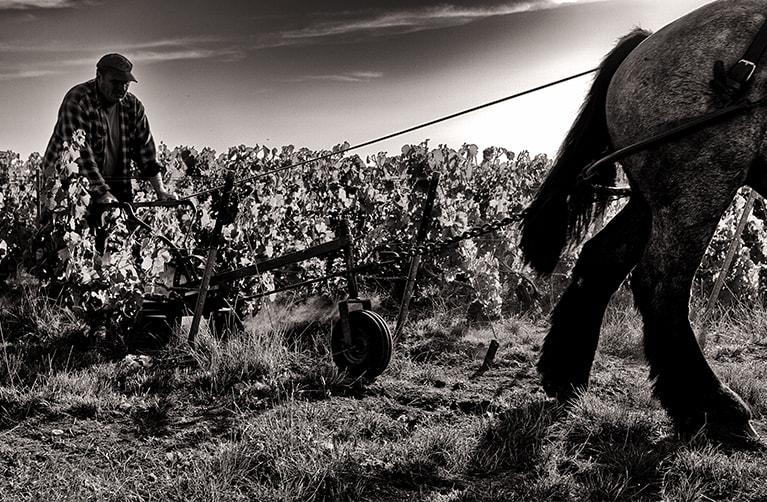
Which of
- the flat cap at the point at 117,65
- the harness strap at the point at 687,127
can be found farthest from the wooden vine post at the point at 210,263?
the harness strap at the point at 687,127

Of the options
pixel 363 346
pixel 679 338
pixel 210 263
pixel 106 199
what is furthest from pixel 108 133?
pixel 679 338

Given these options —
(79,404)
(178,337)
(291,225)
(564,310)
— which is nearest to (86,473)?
(79,404)

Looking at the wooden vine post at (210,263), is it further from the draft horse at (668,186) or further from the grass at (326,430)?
the draft horse at (668,186)

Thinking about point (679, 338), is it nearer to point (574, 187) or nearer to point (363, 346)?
point (574, 187)

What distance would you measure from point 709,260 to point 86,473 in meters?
6.71

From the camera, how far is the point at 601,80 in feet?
13.0

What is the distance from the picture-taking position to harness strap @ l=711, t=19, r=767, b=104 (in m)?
3.17

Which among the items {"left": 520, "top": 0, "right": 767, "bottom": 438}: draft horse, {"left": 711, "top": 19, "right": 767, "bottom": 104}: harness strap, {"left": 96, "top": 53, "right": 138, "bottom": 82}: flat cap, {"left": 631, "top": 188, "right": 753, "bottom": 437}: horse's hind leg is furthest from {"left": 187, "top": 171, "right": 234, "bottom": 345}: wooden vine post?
{"left": 711, "top": 19, "right": 767, "bottom": 104}: harness strap

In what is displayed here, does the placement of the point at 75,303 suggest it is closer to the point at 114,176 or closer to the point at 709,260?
the point at 114,176

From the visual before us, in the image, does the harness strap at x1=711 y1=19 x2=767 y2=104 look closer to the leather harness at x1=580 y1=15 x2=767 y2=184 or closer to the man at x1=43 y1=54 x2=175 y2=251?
the leather harness at x1=580 y1=15 x2=767 y2=184

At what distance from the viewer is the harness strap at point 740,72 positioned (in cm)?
317

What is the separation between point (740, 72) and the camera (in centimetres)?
317

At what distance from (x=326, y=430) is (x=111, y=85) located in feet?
11.0

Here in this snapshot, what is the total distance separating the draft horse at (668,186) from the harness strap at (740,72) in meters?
0.04
